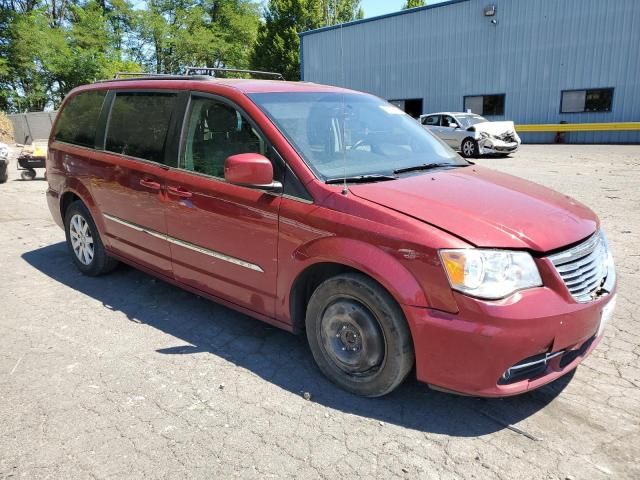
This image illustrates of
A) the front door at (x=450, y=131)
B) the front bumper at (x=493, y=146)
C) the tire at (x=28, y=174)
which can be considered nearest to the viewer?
the tire at (x=28, y=174)

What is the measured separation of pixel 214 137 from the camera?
369cm

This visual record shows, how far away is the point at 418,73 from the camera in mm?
26625

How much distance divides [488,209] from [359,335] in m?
1.00

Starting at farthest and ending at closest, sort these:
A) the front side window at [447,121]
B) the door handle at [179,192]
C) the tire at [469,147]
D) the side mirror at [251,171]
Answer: the front side window at [447,121] → the tire at [469,147] → the door handle at [179,192] → the side mirror at [251,171]

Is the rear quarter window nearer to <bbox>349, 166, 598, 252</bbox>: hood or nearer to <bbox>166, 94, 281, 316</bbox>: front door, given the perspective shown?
<bbox>166, 94, 281, 316</bbox>: front door

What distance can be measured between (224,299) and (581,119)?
911 inches

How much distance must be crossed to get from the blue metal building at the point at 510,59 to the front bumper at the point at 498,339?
841 inches

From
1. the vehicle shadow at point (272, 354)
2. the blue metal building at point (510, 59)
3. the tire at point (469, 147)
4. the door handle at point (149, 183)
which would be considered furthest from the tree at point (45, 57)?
the door handle at point (149, 183)

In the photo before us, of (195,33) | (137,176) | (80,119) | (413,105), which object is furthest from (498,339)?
(195,33)

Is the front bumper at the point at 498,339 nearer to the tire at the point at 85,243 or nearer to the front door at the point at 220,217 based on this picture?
the front door at the point at 220,217

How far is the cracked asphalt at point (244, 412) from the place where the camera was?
8.05 ft

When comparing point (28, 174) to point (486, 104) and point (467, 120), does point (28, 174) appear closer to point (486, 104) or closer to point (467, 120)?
point (467, 120)

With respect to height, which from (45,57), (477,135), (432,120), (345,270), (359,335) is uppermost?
(45,57)

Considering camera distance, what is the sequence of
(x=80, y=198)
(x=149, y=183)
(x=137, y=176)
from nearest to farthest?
1. (x=149, y=183)
2. (x=137, y=176)
3. (x=80, y=198)
